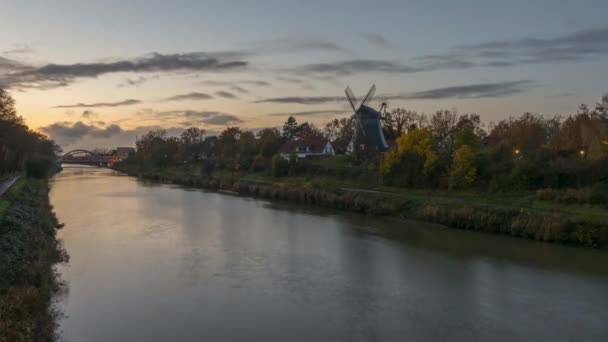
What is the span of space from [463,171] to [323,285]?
15318 millimetres

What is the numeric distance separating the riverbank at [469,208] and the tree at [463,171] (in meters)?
0.70

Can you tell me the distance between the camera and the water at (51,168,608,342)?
9.05 meters

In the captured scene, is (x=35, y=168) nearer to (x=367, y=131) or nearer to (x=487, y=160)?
(x=367, y=131)

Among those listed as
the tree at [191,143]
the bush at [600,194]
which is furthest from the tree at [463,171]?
the tree at [191,143]

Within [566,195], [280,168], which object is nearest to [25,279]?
[566,195]

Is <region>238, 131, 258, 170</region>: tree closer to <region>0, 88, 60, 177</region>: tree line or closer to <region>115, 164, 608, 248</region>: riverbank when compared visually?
<region>115, 164, 608, 248</region>: riverbank

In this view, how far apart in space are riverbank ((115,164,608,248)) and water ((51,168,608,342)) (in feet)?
2.16

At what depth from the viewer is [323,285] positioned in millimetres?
11734

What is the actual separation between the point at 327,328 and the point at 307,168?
2852 cm

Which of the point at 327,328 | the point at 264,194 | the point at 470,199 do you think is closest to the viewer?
the point at 327,328

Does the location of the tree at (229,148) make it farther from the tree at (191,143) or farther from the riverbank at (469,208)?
the riverbank at (469,208)

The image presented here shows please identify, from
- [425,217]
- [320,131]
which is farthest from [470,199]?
[320,131]

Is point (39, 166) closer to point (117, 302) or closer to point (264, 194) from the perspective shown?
point (264, 194)

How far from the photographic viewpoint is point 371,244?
1686 centimetres
